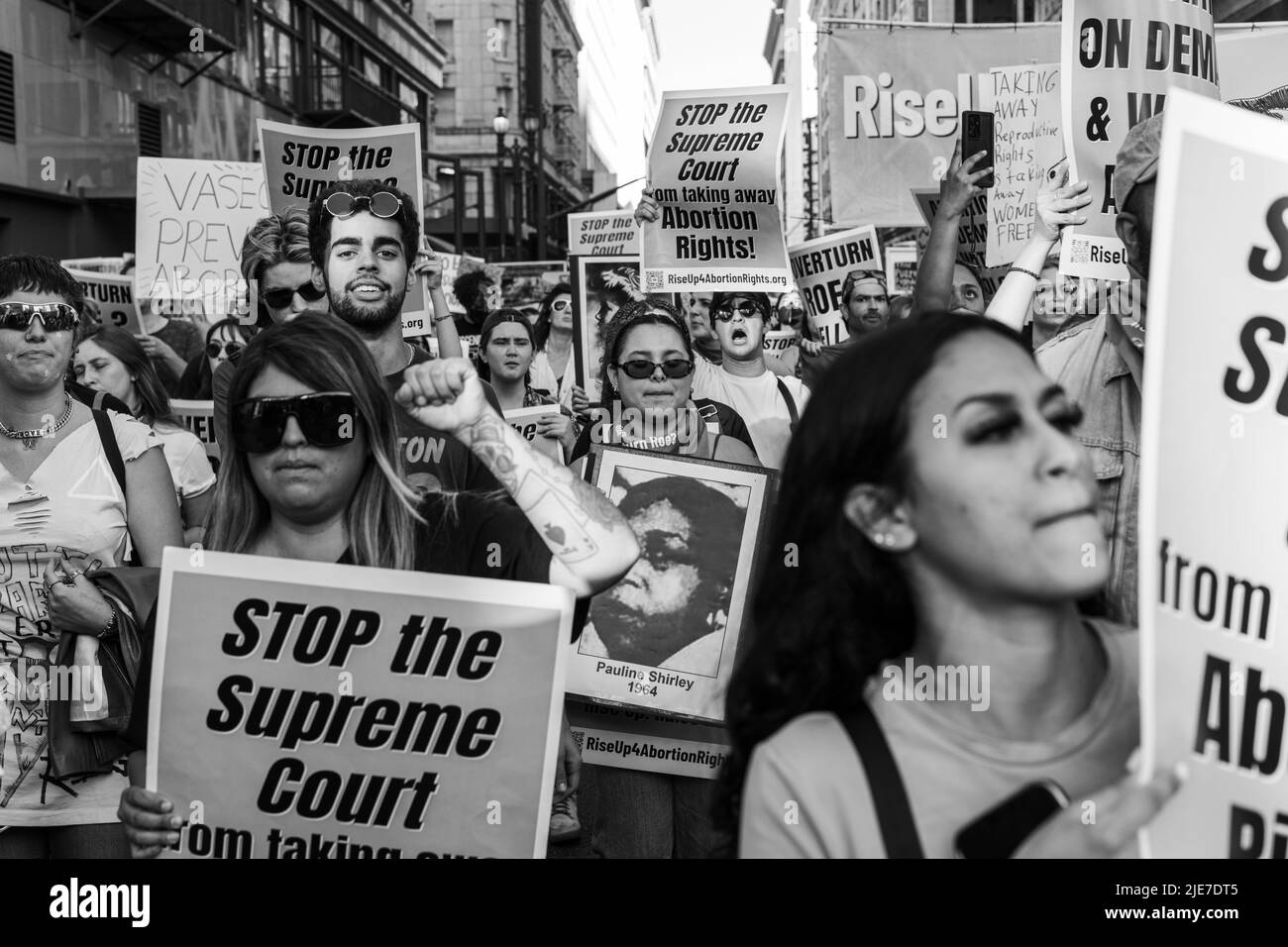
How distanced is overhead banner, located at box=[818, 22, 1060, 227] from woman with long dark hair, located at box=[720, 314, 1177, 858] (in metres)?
10.1

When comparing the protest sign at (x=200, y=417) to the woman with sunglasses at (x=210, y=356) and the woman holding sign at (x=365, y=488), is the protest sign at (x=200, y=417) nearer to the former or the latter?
the woman with sunglasses at (x=210, y=356)

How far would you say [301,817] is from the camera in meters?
2.81

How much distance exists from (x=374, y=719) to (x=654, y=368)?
2.50 meters

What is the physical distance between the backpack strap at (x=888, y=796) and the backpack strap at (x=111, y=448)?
9.08ft

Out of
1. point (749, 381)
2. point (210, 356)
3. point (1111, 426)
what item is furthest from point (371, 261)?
point (210, 356)

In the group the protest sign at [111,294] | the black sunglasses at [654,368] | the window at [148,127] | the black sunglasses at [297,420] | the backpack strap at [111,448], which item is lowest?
the backpack strap at [111,448]

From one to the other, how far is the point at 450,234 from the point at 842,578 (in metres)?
49.8

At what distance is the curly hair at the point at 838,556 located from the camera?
2.11 metres

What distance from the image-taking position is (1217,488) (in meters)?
1.94

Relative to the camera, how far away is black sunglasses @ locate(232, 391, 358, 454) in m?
3.03

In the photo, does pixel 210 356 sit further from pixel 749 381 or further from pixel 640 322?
pixel 640 322

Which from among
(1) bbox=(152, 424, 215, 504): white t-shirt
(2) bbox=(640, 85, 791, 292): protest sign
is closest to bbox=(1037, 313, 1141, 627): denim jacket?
(1) bbox=(152, 424, 215, 504): white t-shirt

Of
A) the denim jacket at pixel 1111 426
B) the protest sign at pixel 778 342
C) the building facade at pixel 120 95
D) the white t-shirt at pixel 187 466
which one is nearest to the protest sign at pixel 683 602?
the denim jacket at pixel 1111 426
